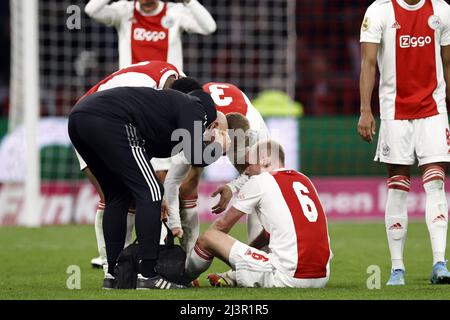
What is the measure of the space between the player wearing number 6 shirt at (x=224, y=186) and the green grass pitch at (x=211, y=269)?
500mm

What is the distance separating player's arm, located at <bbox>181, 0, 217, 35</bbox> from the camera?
941cm

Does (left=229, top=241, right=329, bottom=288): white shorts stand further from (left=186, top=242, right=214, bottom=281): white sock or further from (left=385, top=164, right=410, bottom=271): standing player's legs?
(left=385, top=164, right=410, bottom=271): standing player's legs

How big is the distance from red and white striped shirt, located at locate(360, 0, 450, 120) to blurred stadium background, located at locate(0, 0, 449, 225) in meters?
6.37

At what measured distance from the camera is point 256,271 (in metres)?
6.68

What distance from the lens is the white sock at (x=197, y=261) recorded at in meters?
6.91

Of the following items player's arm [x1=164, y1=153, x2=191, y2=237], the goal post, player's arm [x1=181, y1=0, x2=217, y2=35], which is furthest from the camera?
the goal post

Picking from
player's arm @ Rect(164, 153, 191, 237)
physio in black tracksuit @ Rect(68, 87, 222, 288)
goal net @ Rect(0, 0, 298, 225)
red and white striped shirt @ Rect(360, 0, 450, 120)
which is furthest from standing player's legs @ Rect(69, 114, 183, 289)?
goal net @ Rect(0, 0, 298, 225)

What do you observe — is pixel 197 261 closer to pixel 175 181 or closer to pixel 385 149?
pixel 175 181

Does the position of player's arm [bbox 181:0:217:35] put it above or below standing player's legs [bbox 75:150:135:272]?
above

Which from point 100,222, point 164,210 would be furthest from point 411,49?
point 100,222

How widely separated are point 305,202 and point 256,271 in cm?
51

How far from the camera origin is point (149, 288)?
21.3 ft

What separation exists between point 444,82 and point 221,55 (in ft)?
31.9
